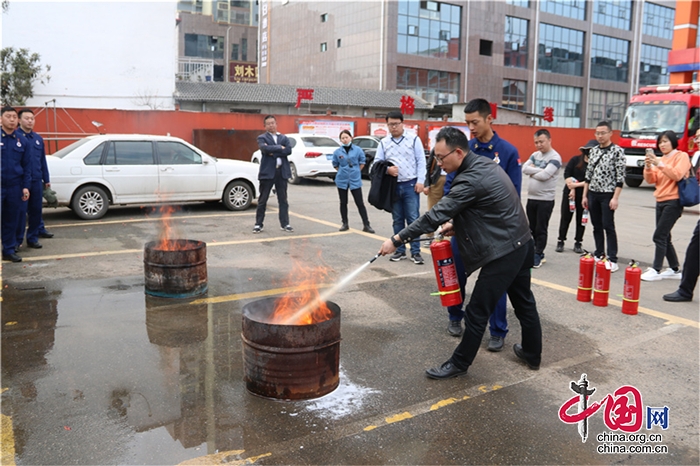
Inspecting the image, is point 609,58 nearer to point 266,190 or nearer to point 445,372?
point 266,190

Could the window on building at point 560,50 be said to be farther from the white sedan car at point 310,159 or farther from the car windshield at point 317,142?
the white sedan car at point 310,159

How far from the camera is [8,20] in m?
28.8

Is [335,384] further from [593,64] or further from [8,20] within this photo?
[593,64]

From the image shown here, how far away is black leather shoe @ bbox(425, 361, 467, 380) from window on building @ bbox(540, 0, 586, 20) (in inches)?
2078

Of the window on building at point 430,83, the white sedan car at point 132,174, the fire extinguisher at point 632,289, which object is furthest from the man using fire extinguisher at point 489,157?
the window on building at point 430,83

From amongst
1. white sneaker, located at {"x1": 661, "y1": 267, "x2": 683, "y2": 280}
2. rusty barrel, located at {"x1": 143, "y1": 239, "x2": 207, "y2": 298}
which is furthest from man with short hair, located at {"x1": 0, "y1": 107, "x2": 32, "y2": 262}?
white sneaker, located at {"x1": 661, "y1": 267, "x2": 683, "y2": 280}

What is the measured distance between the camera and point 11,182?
308 inches

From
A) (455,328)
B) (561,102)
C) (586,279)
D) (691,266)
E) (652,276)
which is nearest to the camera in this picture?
(455,328)

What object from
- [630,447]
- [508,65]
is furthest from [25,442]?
[508,65]

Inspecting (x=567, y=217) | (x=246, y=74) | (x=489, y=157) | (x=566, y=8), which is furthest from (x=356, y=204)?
(x=246, y=74)

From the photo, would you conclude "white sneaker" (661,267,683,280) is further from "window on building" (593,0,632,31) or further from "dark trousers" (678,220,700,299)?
"window on building" (593,0,632,31)

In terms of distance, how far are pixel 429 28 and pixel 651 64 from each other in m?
28.8

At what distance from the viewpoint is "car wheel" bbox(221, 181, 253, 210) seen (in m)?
12.5

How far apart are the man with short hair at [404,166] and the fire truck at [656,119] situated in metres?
15.3
